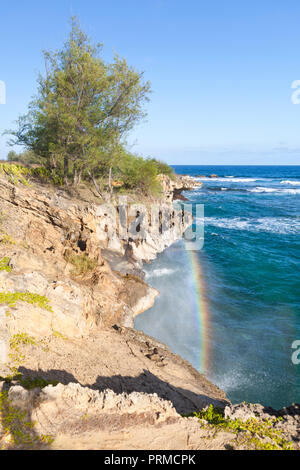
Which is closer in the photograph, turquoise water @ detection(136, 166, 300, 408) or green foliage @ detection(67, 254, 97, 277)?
turquoise water @ detection(136, 166, 300, 408)

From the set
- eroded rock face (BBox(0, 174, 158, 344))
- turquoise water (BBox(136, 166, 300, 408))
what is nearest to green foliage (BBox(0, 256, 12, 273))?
eroded rock face (BBox(0, 174, 158, 344))

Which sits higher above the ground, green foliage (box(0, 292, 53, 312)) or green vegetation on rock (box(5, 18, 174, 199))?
green vegetation on rock (box(5, 18, 174, 199))

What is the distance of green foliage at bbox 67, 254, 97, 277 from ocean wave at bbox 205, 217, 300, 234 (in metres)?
30.0

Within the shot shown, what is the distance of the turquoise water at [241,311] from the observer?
13508 millimetres

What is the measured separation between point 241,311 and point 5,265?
15.9 metres

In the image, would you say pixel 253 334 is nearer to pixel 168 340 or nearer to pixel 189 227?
pixel 168 340

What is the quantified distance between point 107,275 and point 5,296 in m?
7.39

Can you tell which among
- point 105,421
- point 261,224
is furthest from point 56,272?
point 261,224

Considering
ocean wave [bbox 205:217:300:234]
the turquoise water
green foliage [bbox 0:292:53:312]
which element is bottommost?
the turquoise water

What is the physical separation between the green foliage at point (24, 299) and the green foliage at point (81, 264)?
140 inches

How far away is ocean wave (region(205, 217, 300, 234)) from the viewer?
38656 millimetres

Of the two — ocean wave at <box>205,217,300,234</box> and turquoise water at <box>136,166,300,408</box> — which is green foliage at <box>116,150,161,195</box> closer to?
turquoise water at <box>136,166,300,408</box>

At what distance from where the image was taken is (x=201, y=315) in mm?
18609
